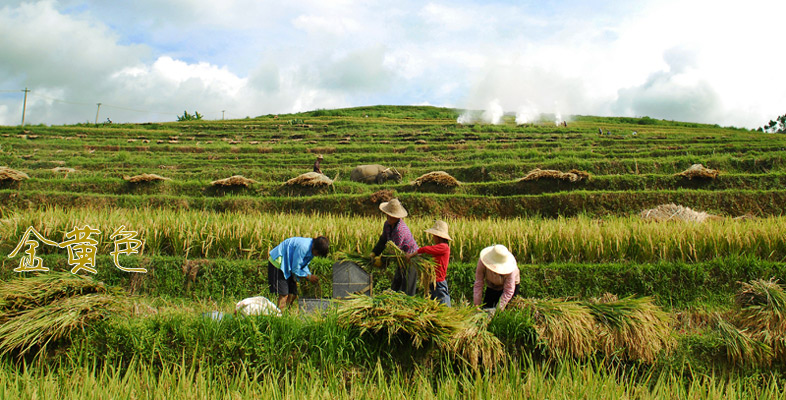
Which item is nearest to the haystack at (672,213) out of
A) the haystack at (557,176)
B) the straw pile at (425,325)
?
the haystack at (557,176)

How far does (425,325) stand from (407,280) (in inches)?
38.9

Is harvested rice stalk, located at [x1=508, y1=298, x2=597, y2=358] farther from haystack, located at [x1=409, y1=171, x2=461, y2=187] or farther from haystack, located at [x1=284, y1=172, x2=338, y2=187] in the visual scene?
haystack, located at [x1=284, y1=172, x2=338, y2=187]

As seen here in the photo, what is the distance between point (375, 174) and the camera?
15461mm

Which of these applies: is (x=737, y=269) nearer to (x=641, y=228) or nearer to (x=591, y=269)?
(x=641, y=228)

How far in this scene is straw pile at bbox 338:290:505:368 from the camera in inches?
126

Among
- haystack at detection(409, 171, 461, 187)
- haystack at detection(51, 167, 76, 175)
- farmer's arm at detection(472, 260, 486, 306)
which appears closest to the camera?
farmer's arm at detection(472, 260, 486, 306)

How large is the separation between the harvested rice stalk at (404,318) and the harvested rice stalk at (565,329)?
0.59 m

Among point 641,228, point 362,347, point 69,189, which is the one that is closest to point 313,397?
point 362,347

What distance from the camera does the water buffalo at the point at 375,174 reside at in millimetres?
15398

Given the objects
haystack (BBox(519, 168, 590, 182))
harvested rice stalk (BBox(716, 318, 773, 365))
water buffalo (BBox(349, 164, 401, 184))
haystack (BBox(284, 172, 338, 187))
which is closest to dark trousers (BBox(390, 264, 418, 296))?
harvested rice stalk (BBox(716, 318, 773, 365))

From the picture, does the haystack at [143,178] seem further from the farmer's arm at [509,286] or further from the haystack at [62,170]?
the farmer's arm at [509,286]

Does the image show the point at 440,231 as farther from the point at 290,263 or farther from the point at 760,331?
the point at 760,331

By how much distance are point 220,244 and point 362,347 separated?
489 cm

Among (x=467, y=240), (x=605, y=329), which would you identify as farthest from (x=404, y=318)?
(x=467, y=240)
